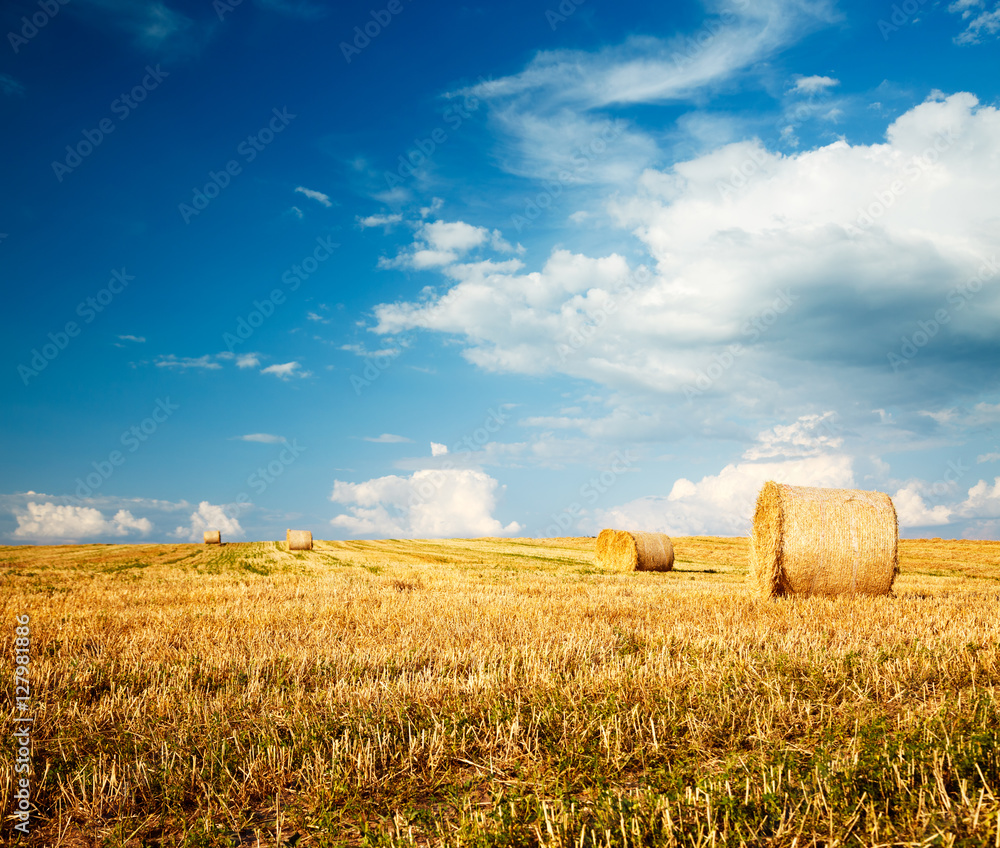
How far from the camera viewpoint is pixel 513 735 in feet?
12.1

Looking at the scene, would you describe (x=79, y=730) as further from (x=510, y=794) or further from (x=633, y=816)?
(x=633, y=816)

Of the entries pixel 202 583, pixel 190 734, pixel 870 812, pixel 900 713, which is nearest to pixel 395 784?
pixel 190 734

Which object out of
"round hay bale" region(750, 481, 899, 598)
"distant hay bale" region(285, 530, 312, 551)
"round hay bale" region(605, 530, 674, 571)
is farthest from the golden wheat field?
"distant hay bale" region(285, 530, 312, 551)

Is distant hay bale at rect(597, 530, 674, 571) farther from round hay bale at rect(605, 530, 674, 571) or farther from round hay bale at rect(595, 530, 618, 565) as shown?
round hay bale at rect(595, 530, 618, 565)

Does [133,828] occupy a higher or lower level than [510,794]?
lower

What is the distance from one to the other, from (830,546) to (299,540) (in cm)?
3087

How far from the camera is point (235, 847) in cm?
273

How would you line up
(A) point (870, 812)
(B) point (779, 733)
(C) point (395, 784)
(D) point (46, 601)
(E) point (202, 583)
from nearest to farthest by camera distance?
(A) point (870, 812) < (C) point (395, 784) < (B) point (779, 733) < (D) point (46, 601) < (E) point (202, 583)

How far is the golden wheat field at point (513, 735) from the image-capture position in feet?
8.87

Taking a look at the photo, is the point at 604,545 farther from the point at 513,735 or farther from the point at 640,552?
the point at 513,735

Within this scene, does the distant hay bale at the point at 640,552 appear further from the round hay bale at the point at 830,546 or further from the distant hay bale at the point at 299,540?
the distant hay bale at the point at 299,540

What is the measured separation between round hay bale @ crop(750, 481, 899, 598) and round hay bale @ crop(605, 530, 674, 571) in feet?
32.2

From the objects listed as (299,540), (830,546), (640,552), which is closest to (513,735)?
(830,546)

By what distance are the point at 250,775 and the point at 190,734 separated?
2.95 feet
